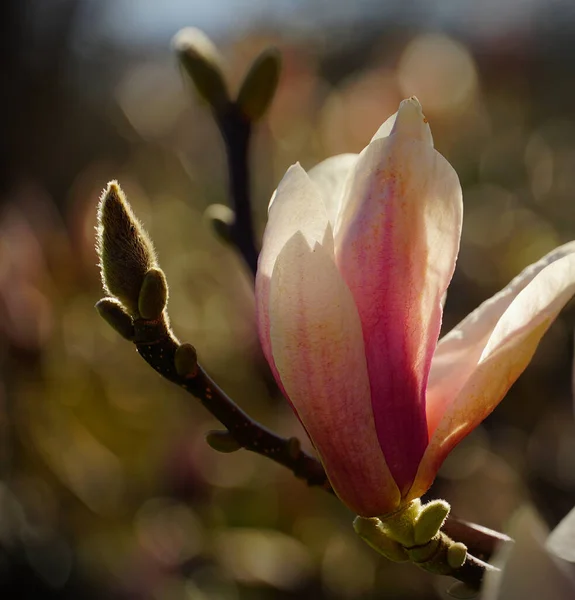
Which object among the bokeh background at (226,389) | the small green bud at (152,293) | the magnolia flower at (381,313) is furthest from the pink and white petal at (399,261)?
the bokeh background at (226,389)

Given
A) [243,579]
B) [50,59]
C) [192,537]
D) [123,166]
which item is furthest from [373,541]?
[50,59]

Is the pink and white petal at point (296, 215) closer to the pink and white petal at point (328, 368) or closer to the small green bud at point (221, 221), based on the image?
the pink and white petal at point (328, 368)

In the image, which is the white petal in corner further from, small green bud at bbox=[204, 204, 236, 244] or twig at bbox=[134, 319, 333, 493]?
small green bud at bbox=[204, 204, 236, 244]

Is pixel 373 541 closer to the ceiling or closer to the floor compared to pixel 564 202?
closer to the floor

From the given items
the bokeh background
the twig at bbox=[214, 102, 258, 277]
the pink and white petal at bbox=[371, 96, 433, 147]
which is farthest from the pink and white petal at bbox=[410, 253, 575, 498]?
the bokeh background

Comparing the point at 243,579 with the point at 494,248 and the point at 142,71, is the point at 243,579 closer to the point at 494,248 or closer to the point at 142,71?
the point at 494,248

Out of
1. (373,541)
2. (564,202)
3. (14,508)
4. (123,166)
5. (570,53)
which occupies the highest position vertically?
(570,53)
